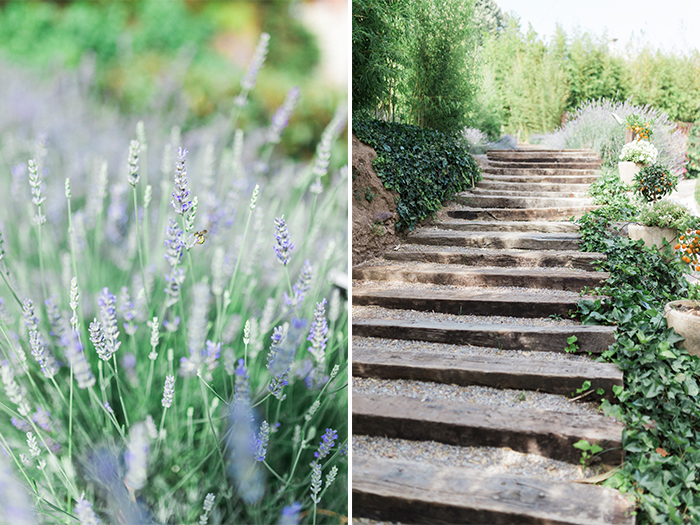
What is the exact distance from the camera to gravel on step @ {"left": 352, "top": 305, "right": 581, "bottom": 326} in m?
3.13

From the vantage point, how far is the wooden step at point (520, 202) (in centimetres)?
559

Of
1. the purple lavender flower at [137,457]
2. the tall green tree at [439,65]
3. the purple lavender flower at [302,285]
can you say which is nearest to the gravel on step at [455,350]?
the purple lavender flower at [302,285]

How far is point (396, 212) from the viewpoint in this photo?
4840mm

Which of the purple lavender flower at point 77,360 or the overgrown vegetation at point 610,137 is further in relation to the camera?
the overgrown vegetation at point 610,137

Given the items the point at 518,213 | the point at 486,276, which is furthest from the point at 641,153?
the point at 486,276

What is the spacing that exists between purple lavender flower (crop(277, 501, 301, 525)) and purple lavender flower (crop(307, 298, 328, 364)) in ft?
1.20

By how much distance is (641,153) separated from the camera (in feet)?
20.6

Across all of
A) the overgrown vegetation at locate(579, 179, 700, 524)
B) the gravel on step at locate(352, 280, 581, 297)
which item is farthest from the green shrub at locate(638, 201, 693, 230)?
the gravel on step at locate(352, 280, 581, 297)

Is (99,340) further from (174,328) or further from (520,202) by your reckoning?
(520,202)

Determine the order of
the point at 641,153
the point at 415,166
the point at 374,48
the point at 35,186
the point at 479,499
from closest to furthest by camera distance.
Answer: the point at 35,186
the point at 479,499
the point at 374,48
the point at 415,166
the point at 641,153

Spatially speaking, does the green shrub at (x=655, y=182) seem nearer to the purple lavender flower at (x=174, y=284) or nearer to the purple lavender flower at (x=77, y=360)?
the purple lavender flower at (x=174, y=284)

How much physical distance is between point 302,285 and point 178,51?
57cm

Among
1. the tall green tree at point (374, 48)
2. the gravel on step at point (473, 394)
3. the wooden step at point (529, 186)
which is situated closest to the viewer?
the gravel on step at point (473, 394)

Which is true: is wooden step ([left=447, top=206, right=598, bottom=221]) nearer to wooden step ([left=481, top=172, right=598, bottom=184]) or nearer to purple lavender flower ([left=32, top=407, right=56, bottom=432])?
wooden step ([left=481, top=172, right=598, bottom=184])
